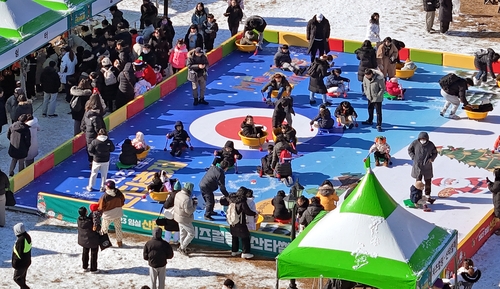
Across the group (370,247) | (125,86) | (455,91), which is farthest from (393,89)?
(370,247)

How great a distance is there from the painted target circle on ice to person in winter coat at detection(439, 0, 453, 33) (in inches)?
296

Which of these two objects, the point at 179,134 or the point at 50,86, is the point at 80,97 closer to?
the point at 50,86

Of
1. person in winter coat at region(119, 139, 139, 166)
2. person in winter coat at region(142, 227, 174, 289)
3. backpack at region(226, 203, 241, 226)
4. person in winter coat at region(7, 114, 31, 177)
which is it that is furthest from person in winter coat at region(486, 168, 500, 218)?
person in winter coat at region(7, 114, 31, 177)

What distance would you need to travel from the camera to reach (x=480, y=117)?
27.2 metres

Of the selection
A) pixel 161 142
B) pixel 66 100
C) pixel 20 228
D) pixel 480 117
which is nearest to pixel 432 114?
pixel 480 117

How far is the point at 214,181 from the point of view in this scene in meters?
22.0

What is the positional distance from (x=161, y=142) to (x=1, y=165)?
3.72 metres

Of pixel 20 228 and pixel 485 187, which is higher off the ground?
pixel 20 228

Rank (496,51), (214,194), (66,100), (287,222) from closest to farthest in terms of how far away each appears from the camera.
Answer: (287,222)
(214,194)
(66,100)
(496,51)

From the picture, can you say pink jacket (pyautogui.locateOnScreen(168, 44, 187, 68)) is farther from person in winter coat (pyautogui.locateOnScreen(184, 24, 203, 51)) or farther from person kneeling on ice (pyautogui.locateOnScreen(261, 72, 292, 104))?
person kneeling on ice (pyautogui.locateOnScreen(261, 72, 292, 104))

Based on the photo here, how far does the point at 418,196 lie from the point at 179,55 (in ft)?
30.4

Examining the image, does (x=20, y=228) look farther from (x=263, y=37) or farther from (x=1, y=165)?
(x=263, y=37)

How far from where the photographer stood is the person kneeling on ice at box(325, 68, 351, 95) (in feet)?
93.8

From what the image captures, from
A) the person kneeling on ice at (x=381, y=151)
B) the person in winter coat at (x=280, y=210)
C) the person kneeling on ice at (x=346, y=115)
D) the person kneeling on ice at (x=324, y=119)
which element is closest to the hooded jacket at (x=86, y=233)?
the person in winter coat at (x=280, y=210)
